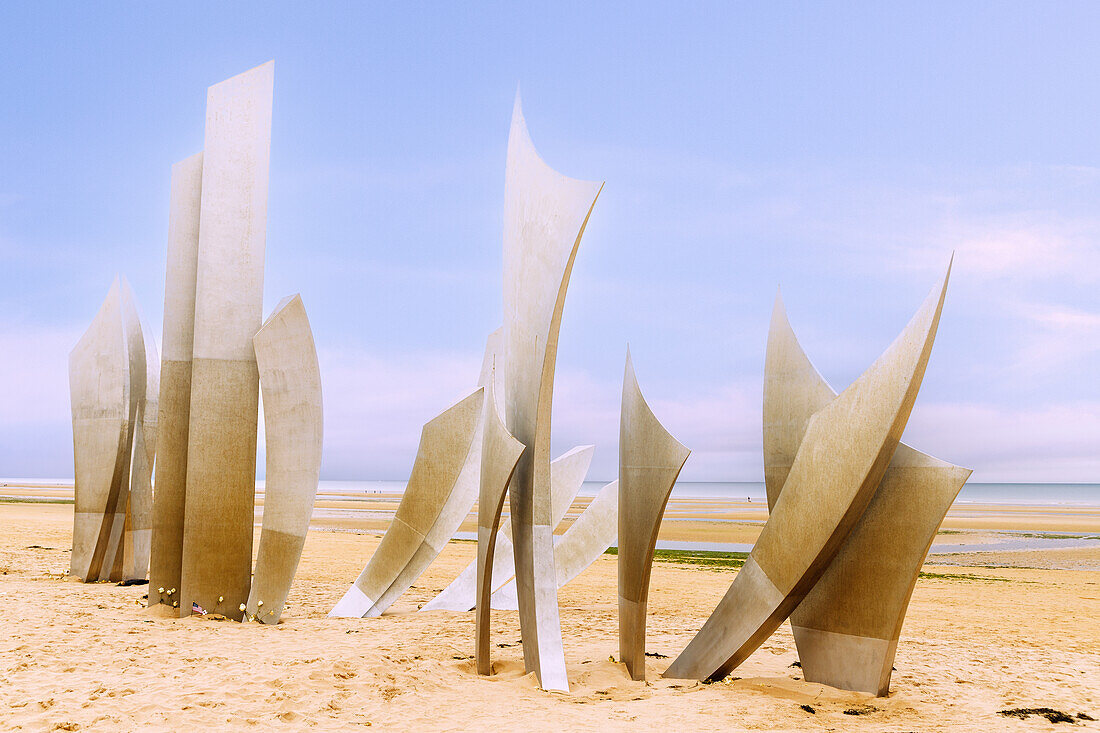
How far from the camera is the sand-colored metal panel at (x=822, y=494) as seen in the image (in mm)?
6371

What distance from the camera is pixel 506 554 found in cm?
1162

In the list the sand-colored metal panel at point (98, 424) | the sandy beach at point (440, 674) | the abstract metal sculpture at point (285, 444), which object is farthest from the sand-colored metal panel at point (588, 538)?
the sand-colored metal panel at point (98, 424)

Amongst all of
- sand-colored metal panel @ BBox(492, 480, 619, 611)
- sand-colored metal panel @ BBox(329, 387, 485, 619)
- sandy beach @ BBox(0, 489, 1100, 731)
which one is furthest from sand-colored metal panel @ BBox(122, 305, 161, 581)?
sand-colored metal panel @ BBox(492, 480, 619, 611)

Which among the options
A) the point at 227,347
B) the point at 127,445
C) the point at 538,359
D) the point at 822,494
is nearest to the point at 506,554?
the point at 227,347

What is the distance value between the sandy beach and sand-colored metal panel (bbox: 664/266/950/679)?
A: 0.52 metres

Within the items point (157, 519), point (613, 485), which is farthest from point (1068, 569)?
point (157, 519)

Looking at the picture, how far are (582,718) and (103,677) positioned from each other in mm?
4037

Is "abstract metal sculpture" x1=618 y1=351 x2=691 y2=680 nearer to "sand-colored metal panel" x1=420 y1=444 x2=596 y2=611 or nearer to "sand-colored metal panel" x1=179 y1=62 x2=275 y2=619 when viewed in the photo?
"sand-colored metal panel" x1=420 y1=444 x2=596 y2=611

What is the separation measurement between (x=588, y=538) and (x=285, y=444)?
14.9 ft

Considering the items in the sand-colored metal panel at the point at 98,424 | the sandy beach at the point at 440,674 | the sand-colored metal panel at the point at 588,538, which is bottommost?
the sandy beach at the point at 440,674

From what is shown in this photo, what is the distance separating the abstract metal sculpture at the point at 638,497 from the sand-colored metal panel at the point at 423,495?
3.33 m

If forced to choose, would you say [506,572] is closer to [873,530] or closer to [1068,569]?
[873,530]

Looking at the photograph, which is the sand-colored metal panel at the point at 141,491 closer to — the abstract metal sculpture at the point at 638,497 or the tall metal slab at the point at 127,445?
the tall metal slab at the point at 127,445

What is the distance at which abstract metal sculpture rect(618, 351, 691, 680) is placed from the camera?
7.29 meters
